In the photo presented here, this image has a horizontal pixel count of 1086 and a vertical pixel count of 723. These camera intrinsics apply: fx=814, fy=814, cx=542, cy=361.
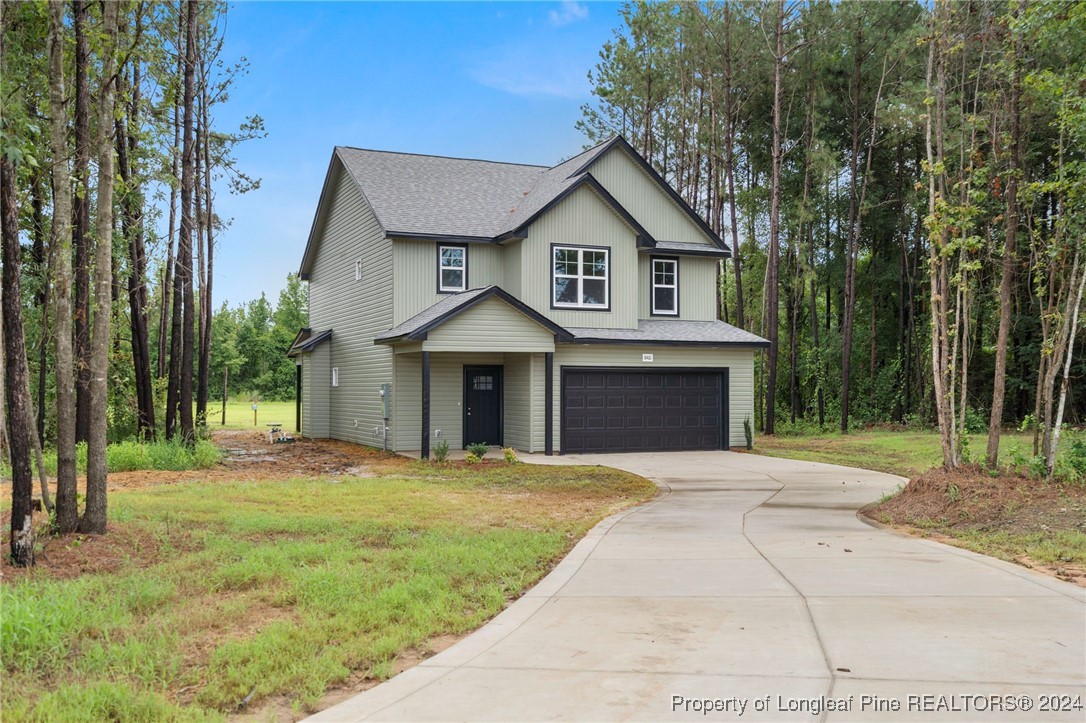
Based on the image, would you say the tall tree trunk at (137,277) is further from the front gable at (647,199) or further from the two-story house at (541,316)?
the front gable at (647,199)

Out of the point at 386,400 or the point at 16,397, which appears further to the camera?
the point at 386,400

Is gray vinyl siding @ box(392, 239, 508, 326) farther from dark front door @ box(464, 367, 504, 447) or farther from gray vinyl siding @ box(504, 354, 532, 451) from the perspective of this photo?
gray vinyl siding @ box(504, 354, 532, 451)

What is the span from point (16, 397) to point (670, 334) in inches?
654

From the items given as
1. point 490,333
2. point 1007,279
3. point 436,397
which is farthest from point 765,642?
point 436,397

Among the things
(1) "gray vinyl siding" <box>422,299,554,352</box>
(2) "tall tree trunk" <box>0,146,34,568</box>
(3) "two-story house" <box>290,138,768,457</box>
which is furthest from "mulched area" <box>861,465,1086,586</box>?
(3) "two-story house" <box>290,138,768,457</box>

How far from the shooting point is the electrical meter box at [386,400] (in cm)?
2045

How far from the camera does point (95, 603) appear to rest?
5953 mm

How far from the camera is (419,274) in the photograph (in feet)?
67.8

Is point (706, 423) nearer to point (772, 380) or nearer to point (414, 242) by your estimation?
point (772, 380)

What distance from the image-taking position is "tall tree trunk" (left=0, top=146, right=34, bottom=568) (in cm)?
676

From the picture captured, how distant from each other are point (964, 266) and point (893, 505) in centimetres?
345

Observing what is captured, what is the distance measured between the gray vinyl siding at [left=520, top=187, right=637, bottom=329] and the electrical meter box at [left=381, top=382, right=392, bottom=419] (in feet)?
13.4

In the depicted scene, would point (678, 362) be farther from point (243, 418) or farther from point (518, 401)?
point (243, 418)

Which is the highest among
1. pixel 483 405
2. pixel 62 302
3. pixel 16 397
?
pixel 62 302
